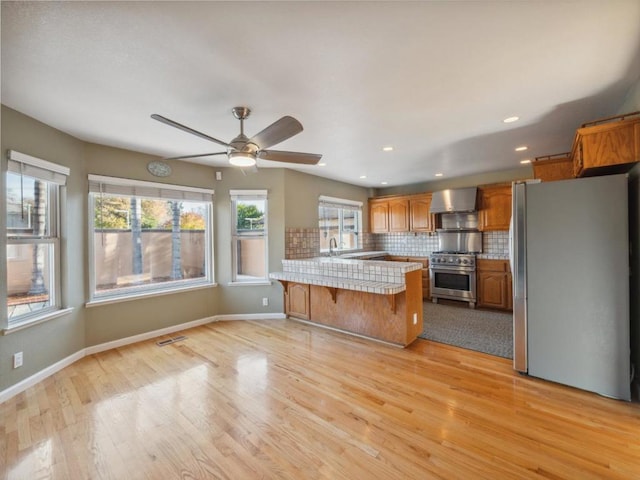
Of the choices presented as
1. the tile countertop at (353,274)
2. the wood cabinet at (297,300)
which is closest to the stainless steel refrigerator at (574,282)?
the tile countertop at (353,274)

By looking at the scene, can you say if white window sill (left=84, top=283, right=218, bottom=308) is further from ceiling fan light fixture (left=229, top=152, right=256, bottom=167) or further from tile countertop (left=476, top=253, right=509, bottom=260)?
tile countertop (left=476, top=253, right=509, bottom=260)

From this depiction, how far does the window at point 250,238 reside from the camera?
4457 millimetres

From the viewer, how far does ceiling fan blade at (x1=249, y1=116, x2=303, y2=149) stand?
1955mm

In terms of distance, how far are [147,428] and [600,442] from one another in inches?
122

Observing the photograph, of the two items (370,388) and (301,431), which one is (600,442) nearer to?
(370,388)

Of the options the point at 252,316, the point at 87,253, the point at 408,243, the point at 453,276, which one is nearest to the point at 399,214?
the point at 408,243

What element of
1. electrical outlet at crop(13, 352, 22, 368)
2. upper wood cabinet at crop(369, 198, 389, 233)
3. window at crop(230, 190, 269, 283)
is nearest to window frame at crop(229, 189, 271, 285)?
window at crop(230, 190, 269, 283)

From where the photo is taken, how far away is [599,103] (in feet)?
7.91

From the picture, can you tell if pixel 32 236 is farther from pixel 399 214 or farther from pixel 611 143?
pixel 399 214

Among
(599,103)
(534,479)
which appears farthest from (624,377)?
(599,103)

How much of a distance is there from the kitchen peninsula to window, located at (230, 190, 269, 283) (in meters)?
0.42

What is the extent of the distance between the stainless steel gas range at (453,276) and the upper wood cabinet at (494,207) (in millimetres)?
642

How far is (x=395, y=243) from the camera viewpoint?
6.57 metres

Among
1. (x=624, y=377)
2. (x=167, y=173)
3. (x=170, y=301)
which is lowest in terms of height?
(x=624, y=377)
